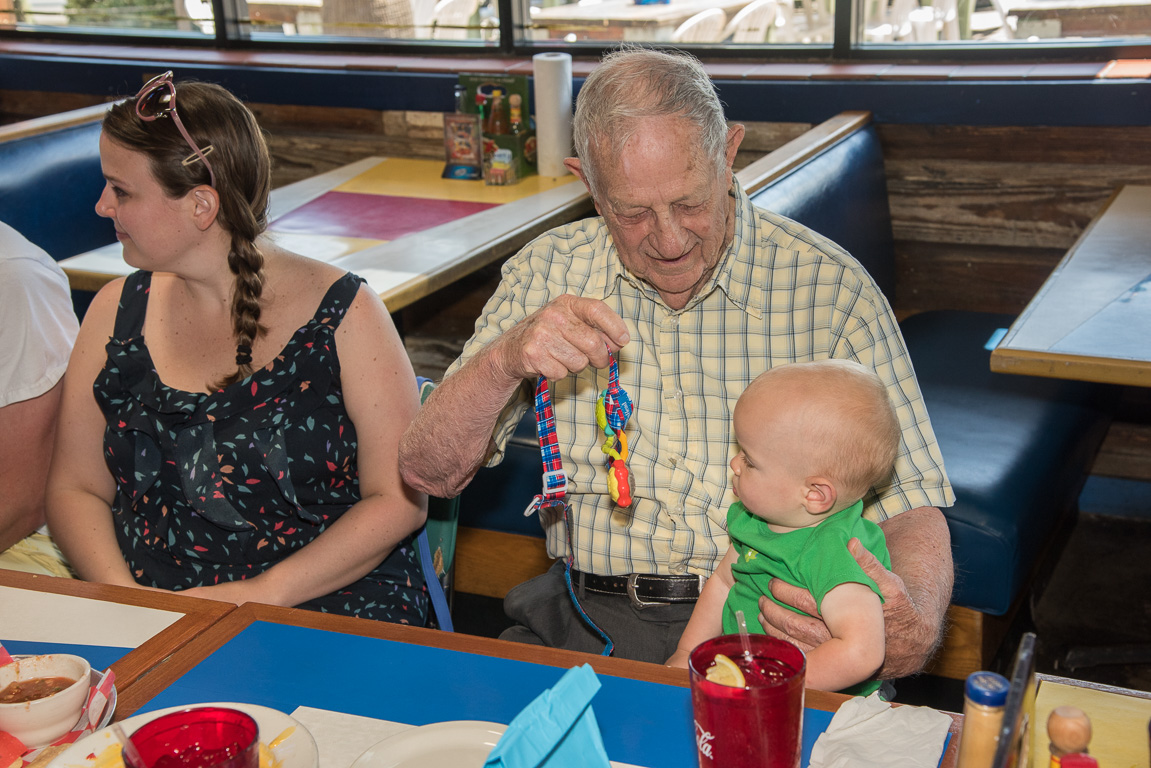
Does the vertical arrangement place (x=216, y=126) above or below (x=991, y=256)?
above

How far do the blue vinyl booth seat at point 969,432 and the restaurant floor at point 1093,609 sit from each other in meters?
0.19

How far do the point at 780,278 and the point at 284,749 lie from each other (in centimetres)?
106

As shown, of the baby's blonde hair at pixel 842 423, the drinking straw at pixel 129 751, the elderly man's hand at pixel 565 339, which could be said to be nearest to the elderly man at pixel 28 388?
the elderly man's hand at pixel 565 339

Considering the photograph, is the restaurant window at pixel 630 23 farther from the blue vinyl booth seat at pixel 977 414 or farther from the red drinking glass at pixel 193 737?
the red drinking glass at pixel 193 737

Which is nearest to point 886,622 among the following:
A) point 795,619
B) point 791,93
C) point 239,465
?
point 795,619

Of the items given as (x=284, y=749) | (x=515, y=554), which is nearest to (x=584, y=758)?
(x=284, y=749)

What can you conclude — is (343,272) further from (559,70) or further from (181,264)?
(559,70)

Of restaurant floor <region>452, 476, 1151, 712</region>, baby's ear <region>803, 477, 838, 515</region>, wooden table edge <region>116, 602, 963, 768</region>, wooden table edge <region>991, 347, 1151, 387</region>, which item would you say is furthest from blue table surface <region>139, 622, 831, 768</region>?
restaurant floor <region>452, 476, 1151, 712</region>

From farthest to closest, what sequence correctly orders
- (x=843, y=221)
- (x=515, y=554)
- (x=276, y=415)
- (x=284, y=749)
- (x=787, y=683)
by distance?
(x=843, y=221) → (x=515, y=554) → (x=276, y=415) → (x=284, y=749) → (x=787, y=683)

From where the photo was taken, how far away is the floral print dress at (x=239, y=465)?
187cm

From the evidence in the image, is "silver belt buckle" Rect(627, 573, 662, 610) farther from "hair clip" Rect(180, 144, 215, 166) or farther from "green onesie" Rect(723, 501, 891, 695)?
"hair clip" Rect(180, 144, 215, 166)

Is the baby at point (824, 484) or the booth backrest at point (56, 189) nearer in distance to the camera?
the baby at point (824, 484)

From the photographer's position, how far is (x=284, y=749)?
105 cm

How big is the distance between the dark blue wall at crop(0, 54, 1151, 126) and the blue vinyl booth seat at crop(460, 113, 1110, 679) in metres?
0.20
